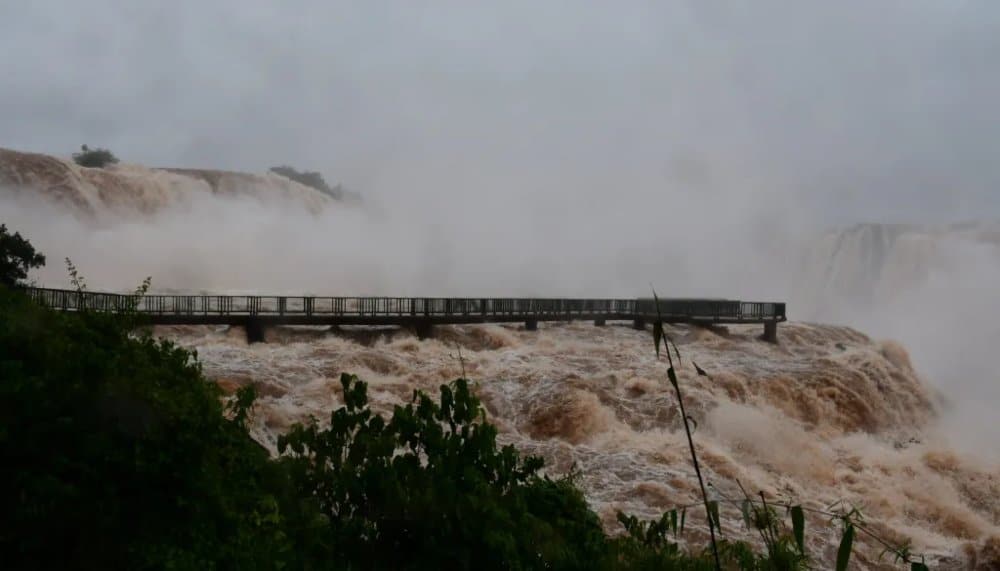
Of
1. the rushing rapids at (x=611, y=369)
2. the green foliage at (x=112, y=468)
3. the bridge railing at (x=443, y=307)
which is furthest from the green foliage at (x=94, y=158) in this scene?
the green foliage at (x=112, y=468)

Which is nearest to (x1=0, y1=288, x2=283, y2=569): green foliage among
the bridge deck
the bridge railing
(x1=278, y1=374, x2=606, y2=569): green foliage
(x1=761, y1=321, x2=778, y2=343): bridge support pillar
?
(x1=278, y1=374, x2=606, y2=569): green foliage

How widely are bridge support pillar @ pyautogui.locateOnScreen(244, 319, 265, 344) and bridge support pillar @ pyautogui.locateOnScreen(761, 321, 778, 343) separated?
17.6 m

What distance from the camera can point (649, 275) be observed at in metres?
54.0

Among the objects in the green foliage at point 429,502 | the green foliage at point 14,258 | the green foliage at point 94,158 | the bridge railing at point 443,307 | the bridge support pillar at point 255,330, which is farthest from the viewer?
the green foliage at point 94,158

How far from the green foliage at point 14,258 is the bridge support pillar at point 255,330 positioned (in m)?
5.46

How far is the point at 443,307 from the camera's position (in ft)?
89.7

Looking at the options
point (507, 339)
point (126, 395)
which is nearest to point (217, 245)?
point (507, 339)

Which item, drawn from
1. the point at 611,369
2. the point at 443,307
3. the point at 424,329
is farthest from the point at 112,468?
the point at 443,307

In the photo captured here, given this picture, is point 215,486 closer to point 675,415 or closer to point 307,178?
point 675,415

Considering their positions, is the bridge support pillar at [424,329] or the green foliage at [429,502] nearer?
the green foliage at [429,502]

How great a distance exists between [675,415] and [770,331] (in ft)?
46.4

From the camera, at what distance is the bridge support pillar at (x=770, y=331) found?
29.2 meters

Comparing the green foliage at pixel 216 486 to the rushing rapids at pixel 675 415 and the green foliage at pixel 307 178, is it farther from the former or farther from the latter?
the green foliage at pixel 307 178

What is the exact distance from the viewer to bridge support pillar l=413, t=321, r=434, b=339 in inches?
942
